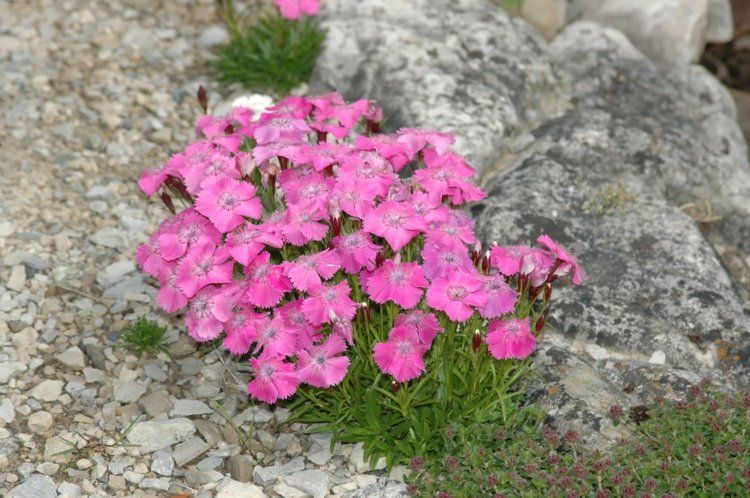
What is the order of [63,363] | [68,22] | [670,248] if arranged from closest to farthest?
[63,363], [670,248], [68,22]

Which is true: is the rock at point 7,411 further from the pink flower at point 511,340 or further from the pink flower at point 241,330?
the pink flower at point 511,340

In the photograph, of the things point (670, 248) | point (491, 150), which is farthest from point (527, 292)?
point (491, 150)

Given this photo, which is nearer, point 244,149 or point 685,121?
point 244,149

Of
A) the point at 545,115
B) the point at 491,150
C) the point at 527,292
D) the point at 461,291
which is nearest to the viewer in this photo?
the point at 461,291

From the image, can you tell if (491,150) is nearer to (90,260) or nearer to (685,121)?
(685,121)

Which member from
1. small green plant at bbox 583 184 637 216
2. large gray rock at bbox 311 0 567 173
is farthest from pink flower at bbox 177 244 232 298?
small green plant at bbox 583 184 637 216

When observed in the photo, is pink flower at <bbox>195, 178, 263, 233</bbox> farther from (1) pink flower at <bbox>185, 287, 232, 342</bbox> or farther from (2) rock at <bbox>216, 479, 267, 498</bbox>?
(2) rock at <bbox>216, 479, 267, 498</bbox>

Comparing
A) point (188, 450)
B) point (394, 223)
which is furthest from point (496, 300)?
point (188, 450)
